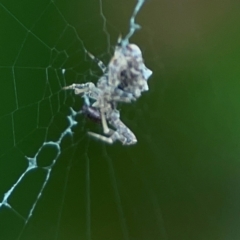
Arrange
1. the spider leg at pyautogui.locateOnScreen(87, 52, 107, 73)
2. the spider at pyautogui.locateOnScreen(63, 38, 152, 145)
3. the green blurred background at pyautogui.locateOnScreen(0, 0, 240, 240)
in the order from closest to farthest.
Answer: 1. the spider at pyautogui.locateOnScreen(63, 38, 152, 145)
2. the spider leg at pyautogui.locateOnScreen(87, 52, 107, 73)
3. the green blurred background at pyautogui.locateOnScreen(0, 0, 240, 240)

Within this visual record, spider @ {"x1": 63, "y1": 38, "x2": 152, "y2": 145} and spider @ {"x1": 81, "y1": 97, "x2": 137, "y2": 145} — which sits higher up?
spider @ {"x1": 63, "y1": 38, "x2": 152, "y2": 145}

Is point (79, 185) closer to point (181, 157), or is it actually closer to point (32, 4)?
point (181, 157)

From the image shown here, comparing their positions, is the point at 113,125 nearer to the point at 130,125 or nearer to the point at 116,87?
the point at 116,87

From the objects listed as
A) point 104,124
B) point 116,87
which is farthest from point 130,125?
point 116,87

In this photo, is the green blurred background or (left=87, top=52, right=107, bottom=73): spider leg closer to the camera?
(left=87, top=52, right=107, bottom=73): spider leg

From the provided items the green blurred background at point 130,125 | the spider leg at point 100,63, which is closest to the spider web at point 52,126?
the green blurred background at point 130,125

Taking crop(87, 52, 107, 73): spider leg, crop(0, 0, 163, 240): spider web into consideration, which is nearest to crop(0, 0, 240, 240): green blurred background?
crop(0, 0, 163, 240): spider web

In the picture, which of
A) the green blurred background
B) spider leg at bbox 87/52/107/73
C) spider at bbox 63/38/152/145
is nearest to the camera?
spider at bbox 63/38/152/145

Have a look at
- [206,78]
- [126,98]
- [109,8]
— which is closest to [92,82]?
[126,98]

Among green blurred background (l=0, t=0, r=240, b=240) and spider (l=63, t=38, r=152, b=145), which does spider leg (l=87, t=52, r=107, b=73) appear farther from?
green blurred background (l=0, t=0, r=240, b=240)
